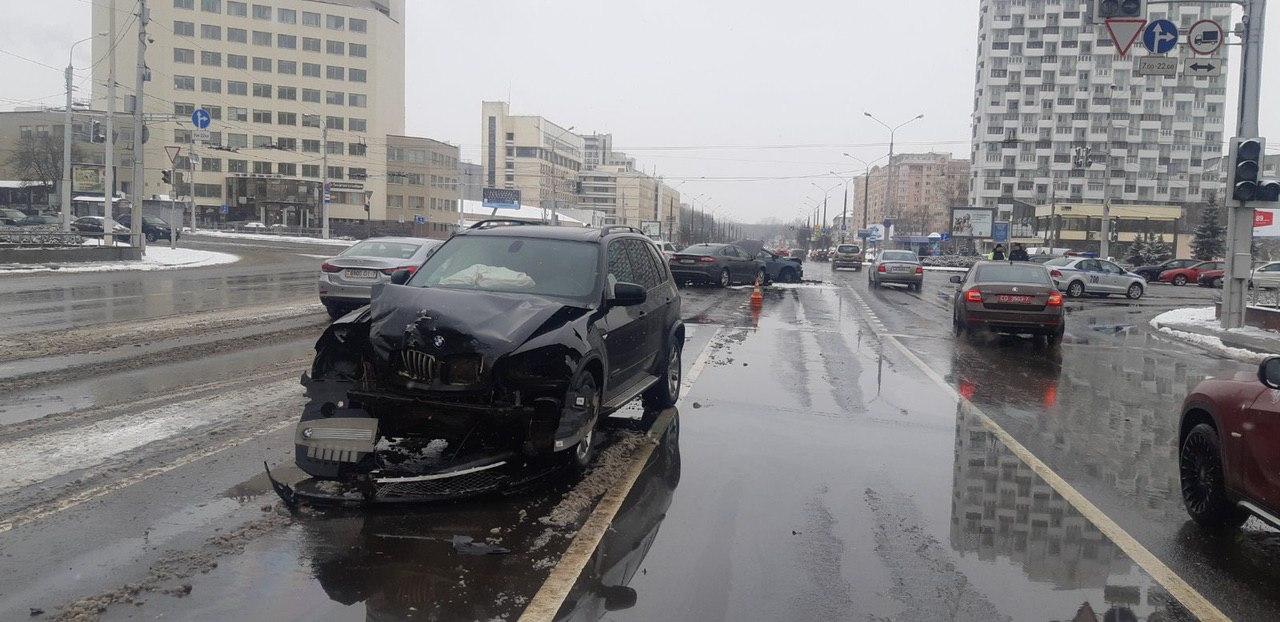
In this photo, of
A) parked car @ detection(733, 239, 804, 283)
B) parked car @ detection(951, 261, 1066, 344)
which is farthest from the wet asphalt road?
parked car @ detection(733, 239, 804, 283)

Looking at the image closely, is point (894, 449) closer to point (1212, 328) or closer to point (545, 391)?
point (545, 391)

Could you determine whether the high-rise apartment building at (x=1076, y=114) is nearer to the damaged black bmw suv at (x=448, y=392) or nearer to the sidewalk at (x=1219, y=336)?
the sidewalk at (x=1219, y=336)

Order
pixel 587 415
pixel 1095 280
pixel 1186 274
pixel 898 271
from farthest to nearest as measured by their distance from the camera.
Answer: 1. pixel 1186 274
2. pixel 898 271
3. pixel 1095 280
4. pixel 587 415

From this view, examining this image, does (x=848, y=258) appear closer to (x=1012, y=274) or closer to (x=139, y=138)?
(x=139, y=138)

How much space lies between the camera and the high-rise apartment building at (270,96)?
95500 millimetres

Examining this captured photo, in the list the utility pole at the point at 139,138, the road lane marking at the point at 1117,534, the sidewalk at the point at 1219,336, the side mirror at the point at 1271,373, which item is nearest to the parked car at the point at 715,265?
the sidewalk at the point at 1219,336

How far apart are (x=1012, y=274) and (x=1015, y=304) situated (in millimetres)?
925

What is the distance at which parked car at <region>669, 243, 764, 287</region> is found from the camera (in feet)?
99.7

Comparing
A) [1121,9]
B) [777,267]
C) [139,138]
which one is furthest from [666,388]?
[139,138]

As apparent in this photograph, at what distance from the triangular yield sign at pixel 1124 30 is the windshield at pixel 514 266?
11.7 metres

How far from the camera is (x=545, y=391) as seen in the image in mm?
5602

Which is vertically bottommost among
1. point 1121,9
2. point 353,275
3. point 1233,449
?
point 1233,449

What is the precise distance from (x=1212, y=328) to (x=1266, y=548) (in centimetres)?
1666

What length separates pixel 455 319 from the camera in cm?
559
